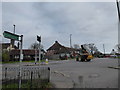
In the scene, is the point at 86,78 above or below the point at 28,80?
below

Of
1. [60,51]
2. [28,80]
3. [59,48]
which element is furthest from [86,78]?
[59,48]

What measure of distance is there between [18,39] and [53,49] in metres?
67.5

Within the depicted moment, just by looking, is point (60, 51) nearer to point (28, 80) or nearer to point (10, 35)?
point (28, 80)

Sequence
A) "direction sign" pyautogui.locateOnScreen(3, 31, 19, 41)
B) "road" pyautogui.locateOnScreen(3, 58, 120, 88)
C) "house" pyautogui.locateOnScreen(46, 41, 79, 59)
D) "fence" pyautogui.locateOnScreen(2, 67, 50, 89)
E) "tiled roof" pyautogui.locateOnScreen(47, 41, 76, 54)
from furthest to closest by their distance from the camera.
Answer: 1. "tiled roof" pyautogui.locateOnScreen(47, 41, 76, 54)
2. "house" pyautogui.locateOnScreen(46, 41, 79, 59)
3. "road" pyautogui.locateOnScreen(3, 58, 120, 88)
4. "fence" pyautogui.locateOnScreen(2, 67, 50, 89)
5. "direction sign" pyautogui.locateOnScreen(3, 31, 19, 41)

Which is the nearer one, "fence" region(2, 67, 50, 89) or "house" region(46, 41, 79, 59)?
"fence" region(2, 67, 50, 89)

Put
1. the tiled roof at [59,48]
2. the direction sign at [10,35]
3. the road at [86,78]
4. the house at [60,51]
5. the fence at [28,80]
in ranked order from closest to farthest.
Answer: the direction sign at [10,35] → the fence at [28,80] → the road at [86,78] → the house at [60,51] → the tiled roof at [59,48]

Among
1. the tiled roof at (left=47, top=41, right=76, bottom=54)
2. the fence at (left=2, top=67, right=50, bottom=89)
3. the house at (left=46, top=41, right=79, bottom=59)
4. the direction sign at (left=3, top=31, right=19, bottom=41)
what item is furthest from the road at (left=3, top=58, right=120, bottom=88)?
the tiled roof at (left=47, top=41, right=76, bottom=54)

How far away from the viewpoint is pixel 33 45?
65.7m

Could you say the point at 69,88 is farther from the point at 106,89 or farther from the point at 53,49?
the point at 53,49

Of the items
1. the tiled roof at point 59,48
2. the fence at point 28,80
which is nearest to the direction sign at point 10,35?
the fence at point 28,80

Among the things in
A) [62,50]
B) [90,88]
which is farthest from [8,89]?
[62,50]

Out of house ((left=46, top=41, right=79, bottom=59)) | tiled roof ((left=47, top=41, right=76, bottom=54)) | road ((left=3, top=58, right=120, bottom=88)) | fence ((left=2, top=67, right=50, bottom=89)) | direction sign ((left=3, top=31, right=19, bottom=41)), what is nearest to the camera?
direction sign ((left=3, top=31, right=19, bottom=41))

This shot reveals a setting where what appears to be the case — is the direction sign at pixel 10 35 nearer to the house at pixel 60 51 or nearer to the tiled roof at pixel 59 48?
the house at pixel 60 51

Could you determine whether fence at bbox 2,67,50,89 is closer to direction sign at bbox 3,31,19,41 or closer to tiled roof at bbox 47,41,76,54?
direction sign at bbox 3,31,19,41
